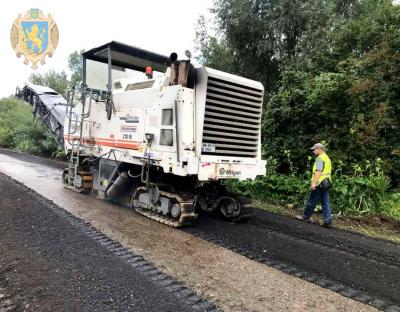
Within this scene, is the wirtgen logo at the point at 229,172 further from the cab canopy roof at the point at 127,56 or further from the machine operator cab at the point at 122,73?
the cab canopy roof at the point at 127,56

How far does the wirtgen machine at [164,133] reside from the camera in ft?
19.5

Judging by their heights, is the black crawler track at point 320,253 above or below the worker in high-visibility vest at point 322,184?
below

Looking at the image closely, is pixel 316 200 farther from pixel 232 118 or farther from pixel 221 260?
pixel 221 260

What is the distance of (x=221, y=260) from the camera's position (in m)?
4.77

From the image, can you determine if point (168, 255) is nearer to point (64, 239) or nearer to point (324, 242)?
point (64, 239)

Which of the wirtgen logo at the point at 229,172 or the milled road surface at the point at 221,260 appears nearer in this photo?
the milled road surface at the point at 221,260

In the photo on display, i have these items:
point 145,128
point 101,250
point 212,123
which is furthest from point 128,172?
point 101,250

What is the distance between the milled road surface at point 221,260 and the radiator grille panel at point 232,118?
4.59 ft

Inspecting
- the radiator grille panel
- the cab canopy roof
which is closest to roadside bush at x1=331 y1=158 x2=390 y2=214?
the radiator grille panel

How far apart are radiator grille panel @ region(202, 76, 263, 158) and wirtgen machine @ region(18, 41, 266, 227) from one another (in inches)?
0.7

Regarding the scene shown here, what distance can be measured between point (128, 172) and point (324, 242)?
3727 millimetres

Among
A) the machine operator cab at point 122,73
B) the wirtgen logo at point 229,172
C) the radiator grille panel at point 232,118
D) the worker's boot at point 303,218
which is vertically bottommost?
the worker's boot at point 303,218

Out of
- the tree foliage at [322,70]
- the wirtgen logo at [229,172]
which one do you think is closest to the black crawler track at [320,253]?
the wirtgen logo at [229,172]

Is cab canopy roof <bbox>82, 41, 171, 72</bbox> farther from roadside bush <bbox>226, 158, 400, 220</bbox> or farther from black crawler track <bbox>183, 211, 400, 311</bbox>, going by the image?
black crawler track <bbox>183, 211, 400, 311</bbox>
